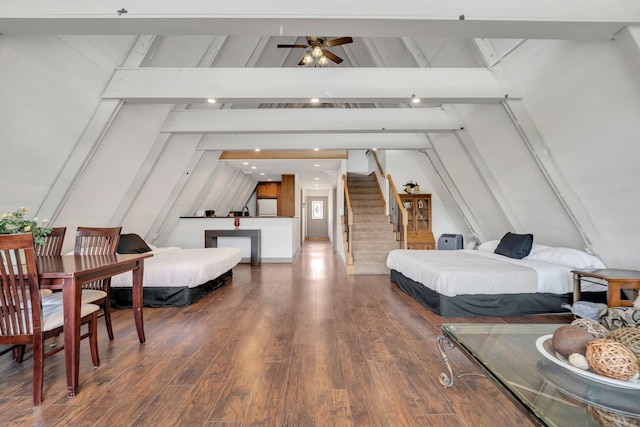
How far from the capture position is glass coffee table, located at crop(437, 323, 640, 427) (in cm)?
92

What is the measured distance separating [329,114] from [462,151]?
2153mm

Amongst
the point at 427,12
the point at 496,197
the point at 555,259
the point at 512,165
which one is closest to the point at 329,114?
the point at 427,12

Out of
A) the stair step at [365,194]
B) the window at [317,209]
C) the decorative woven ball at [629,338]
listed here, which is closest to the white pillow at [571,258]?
the decorative woven ball at [629,338]

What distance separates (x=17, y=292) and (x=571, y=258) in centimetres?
471

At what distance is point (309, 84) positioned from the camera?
282cm

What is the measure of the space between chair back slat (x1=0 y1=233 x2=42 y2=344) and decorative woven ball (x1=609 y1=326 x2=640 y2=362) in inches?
108

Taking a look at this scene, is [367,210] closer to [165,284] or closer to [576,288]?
[576,288]

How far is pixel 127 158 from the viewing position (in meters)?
3.54

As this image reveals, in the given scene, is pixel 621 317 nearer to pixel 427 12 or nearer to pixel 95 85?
pixel 427 12

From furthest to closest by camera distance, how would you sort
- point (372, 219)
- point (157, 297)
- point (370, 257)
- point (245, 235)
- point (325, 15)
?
1. point (372, 219)
2. point (245, 235)
3. point (370, 257)
4. point (157, 297)
5. point (325, 15)

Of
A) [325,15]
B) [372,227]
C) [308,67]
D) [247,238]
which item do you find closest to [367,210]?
[372,227]

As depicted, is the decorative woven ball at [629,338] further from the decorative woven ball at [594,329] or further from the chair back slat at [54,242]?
the chair back slat at [54,242]

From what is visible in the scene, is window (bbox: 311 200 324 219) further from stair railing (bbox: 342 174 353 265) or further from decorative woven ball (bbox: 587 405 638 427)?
decorative woven ball (bbox: 587 405 638 427)

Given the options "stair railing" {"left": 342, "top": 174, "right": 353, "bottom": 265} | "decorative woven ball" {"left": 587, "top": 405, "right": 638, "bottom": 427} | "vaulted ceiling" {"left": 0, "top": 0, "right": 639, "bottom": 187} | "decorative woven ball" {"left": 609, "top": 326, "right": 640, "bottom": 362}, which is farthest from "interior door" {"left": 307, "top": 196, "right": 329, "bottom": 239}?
"decorative woven ball" {"left": 587, "top": 405, "right": 638, "bottom": 427}
